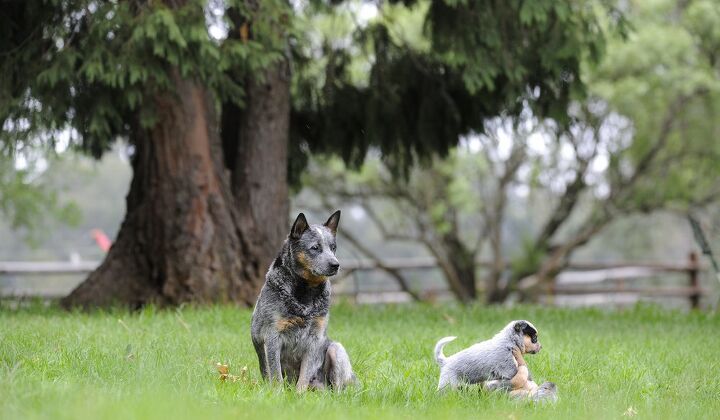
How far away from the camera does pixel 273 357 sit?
5.95 m

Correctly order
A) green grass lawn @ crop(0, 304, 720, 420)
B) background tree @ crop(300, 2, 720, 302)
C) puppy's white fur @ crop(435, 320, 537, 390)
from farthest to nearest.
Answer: background tree @ crop(300, 2, 720, 302)
puppy's white fur @ crop(435, 320, 537, 390)
green grass lawn @ crop(0, 304, 720, 420)

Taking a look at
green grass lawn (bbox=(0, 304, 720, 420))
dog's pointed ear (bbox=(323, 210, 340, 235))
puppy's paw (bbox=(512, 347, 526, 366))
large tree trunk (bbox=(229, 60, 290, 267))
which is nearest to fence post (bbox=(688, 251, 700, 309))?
green grass lawn (bbox=(0, 304, 720, 420))

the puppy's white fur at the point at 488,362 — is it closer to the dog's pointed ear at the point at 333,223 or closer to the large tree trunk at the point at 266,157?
the dog's pointed ear at the point at 333,223

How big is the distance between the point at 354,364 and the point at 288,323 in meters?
1.57

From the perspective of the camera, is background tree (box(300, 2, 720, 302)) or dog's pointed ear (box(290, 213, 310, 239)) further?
background tree (box(300, 2, 720, 302))

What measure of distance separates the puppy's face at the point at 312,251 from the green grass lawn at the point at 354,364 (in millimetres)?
744

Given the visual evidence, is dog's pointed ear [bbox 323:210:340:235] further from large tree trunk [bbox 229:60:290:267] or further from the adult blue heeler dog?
large tree trunk [bbox 229:60:290:267]

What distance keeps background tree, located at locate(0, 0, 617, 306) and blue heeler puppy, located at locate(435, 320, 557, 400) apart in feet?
16.2

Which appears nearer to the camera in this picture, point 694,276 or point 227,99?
point 227,99

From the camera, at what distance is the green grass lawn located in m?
5.15

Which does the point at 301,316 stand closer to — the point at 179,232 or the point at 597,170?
the point at 179,232

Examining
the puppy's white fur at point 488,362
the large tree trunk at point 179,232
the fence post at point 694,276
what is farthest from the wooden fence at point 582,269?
the puppy's white fur at point 488,362

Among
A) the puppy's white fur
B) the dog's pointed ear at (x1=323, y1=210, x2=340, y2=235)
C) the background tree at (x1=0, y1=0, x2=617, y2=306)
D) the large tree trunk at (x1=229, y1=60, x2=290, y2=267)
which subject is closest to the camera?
the puppy's white fur

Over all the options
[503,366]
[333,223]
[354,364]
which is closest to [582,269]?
[354,364]
